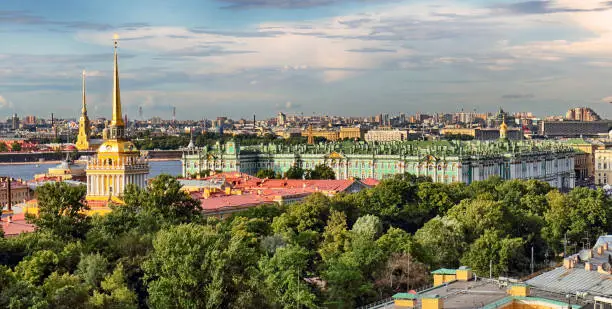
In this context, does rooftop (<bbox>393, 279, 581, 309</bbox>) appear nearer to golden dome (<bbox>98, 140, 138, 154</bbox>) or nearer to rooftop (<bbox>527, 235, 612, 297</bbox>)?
rooftop (<bbox>527, 235, 612, 297</bbox>)

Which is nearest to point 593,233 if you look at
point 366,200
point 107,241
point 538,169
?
point 366,200

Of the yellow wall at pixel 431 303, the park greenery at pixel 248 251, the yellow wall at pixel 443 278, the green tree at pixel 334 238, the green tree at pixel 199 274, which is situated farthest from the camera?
the green tree at pixel 334 238

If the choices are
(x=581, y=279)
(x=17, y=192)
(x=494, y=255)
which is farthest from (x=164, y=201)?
(x=17, y=192)

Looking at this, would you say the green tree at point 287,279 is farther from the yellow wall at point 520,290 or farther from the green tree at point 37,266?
the yellow wall at point 520,290

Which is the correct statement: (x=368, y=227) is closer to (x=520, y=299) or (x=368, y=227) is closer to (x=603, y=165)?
(x=520, y=299)

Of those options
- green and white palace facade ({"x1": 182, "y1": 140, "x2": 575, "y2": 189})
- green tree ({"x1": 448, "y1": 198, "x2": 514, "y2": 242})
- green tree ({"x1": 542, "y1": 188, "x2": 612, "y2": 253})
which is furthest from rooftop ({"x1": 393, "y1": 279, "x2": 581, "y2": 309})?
green and white palace facade ({"x1": 182, "y1": 140, "x2": 575, "y2": 189})

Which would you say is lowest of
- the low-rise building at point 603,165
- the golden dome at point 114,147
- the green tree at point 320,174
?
the low-rise building at point 603,165

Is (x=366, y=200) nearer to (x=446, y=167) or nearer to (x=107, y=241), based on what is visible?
(x=107, y=241)

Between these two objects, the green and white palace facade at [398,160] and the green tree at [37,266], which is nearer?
the green tree at [37,266]

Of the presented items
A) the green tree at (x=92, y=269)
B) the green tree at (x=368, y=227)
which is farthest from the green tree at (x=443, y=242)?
the green tree at (x=92, y=269)
